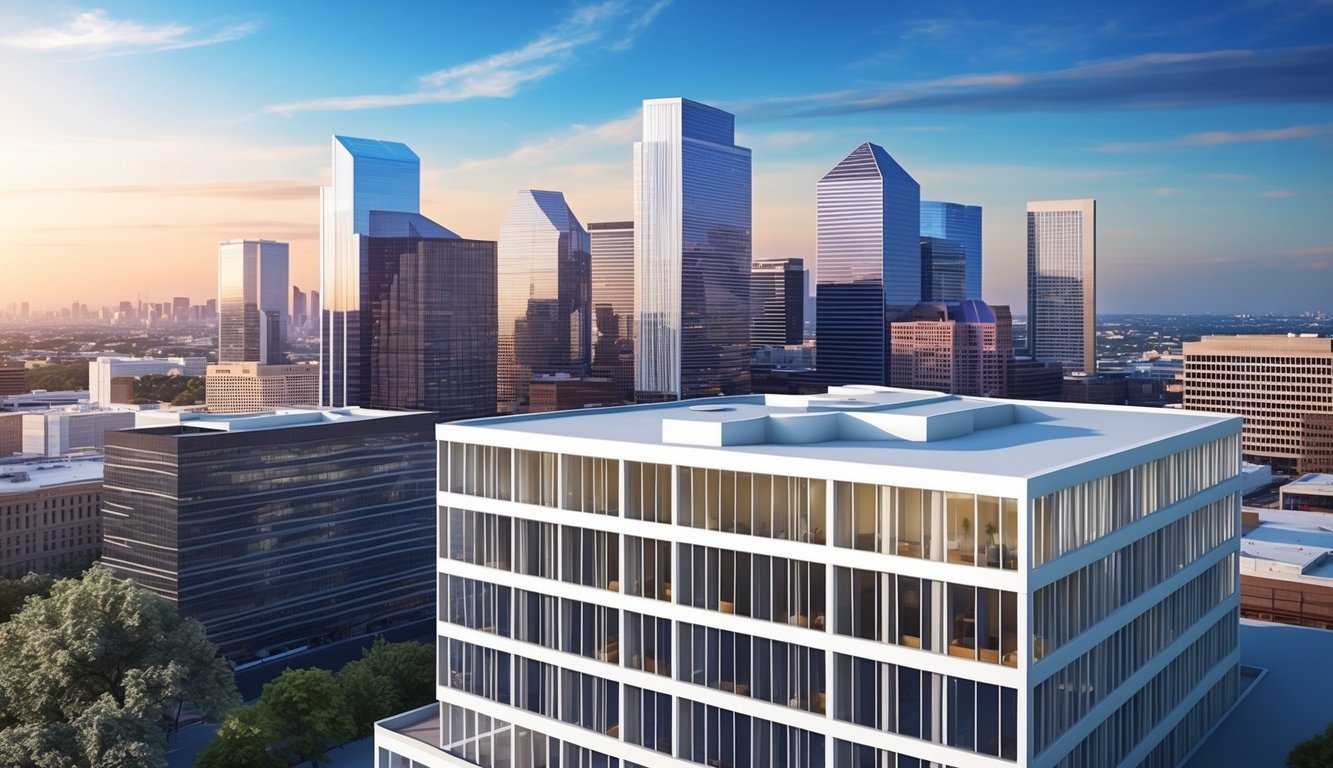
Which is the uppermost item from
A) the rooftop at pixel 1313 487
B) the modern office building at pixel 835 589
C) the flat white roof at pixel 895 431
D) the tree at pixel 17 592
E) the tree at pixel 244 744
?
the flat white roof at pixel 895 431

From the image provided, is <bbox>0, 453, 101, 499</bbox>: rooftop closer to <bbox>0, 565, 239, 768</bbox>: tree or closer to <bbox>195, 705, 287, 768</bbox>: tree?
<bbox>0, 565, 239, 768</bbox>: tree

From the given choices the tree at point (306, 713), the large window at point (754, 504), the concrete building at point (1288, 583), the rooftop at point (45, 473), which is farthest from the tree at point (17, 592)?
the concrete building at point (1288, 583)

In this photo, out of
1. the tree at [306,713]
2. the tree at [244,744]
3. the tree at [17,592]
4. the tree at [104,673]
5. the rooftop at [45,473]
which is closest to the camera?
the tree at [104,673]

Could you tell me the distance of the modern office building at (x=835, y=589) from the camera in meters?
40.4

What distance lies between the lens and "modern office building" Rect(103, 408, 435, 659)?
10481 cm

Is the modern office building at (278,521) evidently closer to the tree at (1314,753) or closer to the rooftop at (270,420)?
the rooftop at (270,420)

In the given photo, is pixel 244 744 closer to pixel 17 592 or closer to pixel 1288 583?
pixel 17 592

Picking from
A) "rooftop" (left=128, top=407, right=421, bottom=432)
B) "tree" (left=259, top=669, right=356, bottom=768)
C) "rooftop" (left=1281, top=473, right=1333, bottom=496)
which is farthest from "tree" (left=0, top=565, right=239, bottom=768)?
"rooftop" (left=1281, top=473, right=1333, bottom=496)

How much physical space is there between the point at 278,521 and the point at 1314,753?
9114 cm

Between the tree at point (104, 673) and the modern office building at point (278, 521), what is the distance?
2927 centimetres

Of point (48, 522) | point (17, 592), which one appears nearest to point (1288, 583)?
point (17, 592)

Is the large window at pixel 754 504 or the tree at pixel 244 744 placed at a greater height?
the large window at pixel 754 504

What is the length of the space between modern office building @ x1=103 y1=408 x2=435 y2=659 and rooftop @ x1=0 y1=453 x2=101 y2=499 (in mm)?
40599

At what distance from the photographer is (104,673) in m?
70.9
